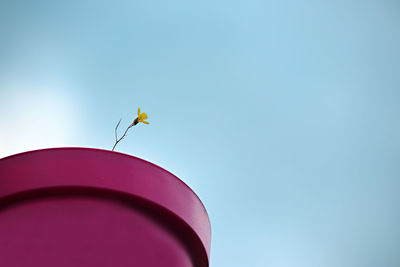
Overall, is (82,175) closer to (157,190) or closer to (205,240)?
(157,190)

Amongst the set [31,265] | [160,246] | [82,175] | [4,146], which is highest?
[4,146]

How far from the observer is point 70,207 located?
1114 millimetres

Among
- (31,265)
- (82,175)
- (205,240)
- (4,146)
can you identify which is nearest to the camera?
(31,265)

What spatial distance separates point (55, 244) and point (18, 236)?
104 mm

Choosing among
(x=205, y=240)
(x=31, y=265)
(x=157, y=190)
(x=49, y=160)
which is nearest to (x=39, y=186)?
(x=49, y=160)

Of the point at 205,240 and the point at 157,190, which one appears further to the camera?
the point at 205,240

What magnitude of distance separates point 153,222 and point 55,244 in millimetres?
279

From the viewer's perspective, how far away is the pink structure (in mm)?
1053

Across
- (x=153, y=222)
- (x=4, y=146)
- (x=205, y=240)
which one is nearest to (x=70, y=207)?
(x=153, y=222)

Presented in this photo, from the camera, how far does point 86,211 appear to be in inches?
43.9

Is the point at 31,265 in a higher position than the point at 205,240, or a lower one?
lower

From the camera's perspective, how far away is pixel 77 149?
3.80ft

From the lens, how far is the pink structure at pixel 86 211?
1053 millimetres

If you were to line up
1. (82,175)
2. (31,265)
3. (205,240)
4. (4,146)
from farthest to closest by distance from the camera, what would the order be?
(4,146) < (205,240) < (82,175) < (31,265)
